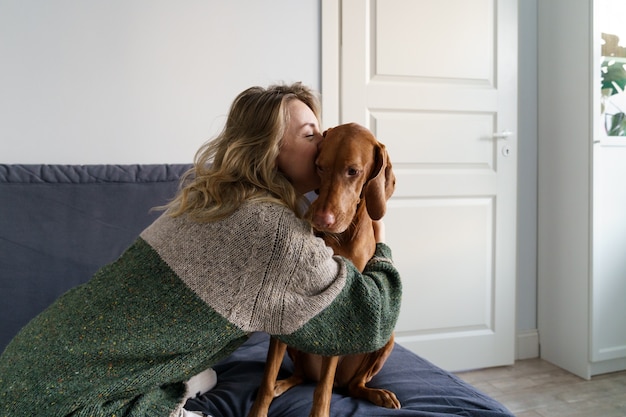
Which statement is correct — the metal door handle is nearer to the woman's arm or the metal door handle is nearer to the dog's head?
the dog's head

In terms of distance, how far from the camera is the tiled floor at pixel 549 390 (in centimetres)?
203

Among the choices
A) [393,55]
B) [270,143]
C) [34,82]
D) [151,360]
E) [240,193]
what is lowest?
[151,360]

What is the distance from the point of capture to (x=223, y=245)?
909 mm

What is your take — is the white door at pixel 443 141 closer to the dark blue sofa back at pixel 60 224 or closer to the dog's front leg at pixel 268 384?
the dark blue sofa back at pixel 60 224

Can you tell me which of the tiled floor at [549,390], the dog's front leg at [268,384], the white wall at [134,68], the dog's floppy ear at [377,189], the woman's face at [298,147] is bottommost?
the tiled floor at [549,390]

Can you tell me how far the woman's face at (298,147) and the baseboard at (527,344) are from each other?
2040 mm

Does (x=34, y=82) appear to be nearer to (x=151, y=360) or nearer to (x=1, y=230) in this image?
(x=1, y=230)

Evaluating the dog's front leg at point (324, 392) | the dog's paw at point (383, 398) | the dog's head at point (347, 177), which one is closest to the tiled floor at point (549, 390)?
the dog's paw at point (383, 398)

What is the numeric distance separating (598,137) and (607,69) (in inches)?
14.6

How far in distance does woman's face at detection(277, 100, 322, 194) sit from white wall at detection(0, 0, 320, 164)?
1052 mm

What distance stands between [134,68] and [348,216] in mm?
1377

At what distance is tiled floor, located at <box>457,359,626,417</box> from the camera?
2.03m

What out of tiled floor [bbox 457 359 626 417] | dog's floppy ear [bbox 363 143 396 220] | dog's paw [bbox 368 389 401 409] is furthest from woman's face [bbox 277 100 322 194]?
tiled floor [bbox 457 359 626 417]

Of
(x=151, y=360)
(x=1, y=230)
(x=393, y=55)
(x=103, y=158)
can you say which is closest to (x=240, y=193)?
(x=151, y=360)
